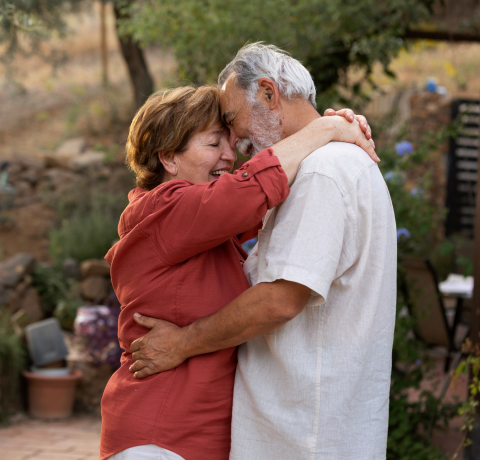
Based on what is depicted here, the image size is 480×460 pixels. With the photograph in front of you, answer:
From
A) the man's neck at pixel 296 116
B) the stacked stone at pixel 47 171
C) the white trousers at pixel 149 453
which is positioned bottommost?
the stacked stone at pixel 47 171

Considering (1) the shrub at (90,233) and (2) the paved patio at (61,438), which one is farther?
(1) the shrub at (90,233)

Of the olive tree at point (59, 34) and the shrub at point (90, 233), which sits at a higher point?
the olive tree at point (59, 34)

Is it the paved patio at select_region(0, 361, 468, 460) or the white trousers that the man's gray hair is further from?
the paved patio at select_region(0, 361, 468, 460)

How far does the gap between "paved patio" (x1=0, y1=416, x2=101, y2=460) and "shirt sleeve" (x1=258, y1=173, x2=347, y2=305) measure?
2836mm

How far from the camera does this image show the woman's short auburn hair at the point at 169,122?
5.35ft

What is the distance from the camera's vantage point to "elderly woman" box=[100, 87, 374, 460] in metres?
1.40

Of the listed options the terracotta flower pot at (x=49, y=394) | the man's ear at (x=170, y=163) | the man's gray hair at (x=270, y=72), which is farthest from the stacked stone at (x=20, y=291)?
the man's gray hair at (x=270, y=72)

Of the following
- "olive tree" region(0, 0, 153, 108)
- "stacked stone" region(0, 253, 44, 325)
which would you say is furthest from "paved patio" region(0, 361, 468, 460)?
"olive tree" region(0, 0, 153, 108)

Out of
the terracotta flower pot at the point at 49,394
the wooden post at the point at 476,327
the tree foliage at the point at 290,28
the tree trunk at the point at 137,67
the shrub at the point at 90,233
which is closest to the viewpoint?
the wooden post at the point at 476,327

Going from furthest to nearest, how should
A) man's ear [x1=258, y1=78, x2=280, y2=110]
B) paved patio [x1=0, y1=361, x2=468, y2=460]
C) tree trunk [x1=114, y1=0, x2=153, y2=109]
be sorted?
tree trunk [x1=114, y1=0, x2=153, y2=109] < paved patio [x1=0, y1=361, x2=468, y2=460] < man's ear [x1=258, y1=78, x2=280, y2=110]

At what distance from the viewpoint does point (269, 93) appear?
1574 mm

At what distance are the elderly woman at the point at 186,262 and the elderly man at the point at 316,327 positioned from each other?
0.15 ft

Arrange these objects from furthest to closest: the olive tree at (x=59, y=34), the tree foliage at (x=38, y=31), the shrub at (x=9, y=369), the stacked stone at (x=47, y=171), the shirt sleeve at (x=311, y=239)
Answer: the stacked stone at (x=47, y=171) < the olive tree at (x=59, y=34) < the tree foliage at (x=38, y=31) < the shrub at (x=9, y=369) < the shirt sleeve at (x=311, y=239)

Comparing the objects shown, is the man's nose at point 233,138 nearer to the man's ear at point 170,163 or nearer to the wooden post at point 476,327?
the man's ear at point 170,163
